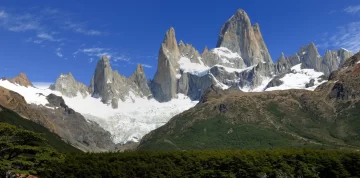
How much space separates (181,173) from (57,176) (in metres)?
44.0

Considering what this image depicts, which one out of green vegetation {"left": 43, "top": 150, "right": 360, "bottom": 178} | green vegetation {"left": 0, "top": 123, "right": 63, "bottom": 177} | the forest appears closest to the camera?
green vegetation {"left": 0, "top": 123, "right": 63, "bottom": 177}

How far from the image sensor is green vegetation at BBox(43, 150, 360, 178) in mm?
151500

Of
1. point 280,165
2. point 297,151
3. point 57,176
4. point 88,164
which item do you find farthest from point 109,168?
point 297,151

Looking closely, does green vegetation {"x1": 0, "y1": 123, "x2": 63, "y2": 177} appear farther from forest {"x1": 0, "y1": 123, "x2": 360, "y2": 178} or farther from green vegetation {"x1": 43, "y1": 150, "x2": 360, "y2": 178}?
green vegetation {"x1": 43, "y1": 150, "x2": 360, "y2": 178}

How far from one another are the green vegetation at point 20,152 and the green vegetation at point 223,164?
63.5m

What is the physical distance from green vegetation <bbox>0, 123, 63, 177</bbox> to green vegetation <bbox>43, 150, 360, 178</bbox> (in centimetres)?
6347

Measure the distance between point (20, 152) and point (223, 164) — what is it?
91.8 meters

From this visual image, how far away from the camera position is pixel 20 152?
80938 mm

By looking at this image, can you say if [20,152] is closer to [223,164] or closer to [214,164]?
[214,164]

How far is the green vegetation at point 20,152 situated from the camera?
76.3 m

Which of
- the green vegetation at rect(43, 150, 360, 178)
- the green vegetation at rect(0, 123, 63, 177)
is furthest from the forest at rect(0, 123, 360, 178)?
the green vegetation at rect(0, 123, 63, 177)

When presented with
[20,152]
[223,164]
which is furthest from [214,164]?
[20,152]

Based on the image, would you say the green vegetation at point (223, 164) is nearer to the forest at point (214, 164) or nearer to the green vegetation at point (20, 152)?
the forest at point (214, 164)

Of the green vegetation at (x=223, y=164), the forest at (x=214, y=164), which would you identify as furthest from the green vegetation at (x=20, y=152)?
the green vegetation at (x=223, y=164)
